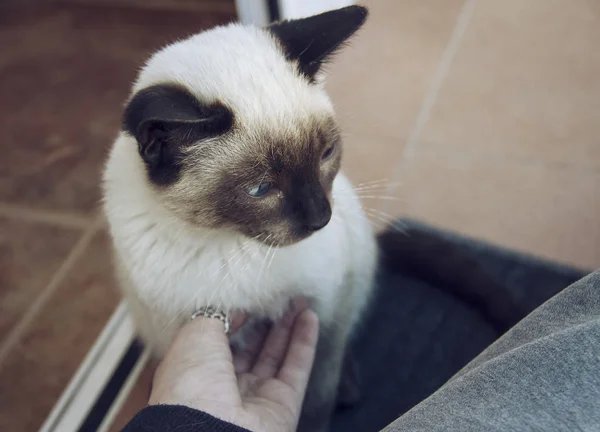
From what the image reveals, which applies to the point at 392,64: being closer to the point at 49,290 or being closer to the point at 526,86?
the point at 526,86

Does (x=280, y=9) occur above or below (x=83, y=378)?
above

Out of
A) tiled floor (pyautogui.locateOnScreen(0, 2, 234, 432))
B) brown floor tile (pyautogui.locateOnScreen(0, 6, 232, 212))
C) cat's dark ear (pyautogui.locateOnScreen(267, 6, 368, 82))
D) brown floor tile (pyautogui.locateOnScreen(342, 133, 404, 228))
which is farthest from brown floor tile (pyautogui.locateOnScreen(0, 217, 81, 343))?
cat's dark ear (pyautogui.locateOnScreen(267, 6, 368, 82))

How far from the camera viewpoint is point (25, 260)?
5.89 feet

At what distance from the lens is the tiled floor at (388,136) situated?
1.68m

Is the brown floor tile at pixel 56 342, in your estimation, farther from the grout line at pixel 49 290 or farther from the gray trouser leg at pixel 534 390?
the gray trouser leg at pixel 534 390

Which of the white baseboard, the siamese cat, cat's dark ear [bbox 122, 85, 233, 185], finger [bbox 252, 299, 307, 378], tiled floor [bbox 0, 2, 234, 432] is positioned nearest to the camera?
cat's dark ear [bbox 122, 85, 233, 185]

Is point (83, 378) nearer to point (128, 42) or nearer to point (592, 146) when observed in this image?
point (128, 42)

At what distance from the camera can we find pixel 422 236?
141cm

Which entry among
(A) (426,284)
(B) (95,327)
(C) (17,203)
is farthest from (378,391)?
(C) (17,203)

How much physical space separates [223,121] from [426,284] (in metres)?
0.79

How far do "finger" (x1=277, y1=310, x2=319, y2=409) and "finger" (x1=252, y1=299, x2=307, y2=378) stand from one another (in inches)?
1.1

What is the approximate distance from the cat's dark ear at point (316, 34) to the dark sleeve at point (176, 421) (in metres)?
0.58

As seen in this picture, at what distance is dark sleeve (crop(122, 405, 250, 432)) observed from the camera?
0.80m

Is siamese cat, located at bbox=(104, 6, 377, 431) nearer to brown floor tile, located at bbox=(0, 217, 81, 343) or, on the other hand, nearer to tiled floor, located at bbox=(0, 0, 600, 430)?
tiled floor, located at bbox=(0, 0, 600, 430)
